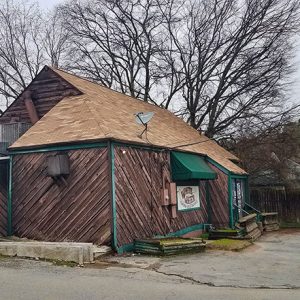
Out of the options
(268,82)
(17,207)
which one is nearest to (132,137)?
(17,207)

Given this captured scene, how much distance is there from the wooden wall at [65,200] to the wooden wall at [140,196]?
48 centimetres

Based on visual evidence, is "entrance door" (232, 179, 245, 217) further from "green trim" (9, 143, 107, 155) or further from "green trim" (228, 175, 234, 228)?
"green trim" (9, 143, 107, 155)

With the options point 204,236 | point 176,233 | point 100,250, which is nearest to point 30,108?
point 176,233

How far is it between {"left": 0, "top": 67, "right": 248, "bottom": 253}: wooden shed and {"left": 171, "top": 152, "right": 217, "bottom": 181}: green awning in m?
0.04

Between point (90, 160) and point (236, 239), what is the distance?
22.4 feet

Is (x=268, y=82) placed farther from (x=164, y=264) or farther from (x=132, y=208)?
(x=164, y=264)

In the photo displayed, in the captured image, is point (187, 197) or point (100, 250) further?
point (187, 197)

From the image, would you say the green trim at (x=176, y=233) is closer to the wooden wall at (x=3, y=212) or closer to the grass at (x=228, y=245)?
the grass at (x=228, y=245)

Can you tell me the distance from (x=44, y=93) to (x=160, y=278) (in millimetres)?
11046

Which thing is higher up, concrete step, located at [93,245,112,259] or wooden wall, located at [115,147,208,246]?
wooden wall, located at [115,147,208,246]

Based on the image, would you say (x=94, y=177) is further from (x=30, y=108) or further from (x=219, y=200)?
(x=219, y=200)

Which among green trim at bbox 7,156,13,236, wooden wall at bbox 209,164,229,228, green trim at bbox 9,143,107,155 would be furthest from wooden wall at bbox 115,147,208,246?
green trim at bbox 7,156,13,236

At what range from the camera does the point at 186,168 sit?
52.2 ft

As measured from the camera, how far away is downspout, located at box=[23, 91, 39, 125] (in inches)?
715
